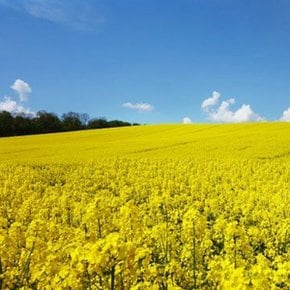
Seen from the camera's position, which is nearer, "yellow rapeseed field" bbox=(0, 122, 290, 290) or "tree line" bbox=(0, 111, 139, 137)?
"yellow rapeseed field" bbox=(0, 122, 290, 290)

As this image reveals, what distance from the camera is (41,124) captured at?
7306 cm

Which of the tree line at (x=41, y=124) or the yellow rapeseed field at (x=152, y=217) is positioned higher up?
the tree line at (x=41, y=124)

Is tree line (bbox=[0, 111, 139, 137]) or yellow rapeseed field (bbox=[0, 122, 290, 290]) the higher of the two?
tree line (bbox=[0, 111, 139, 137])

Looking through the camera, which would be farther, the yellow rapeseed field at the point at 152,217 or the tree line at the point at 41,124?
the tree line at the point at 41,124

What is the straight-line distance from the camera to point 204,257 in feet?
23.4

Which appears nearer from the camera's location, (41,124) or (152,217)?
(152,217)

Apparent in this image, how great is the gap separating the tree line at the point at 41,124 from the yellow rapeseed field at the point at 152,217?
35503 mm

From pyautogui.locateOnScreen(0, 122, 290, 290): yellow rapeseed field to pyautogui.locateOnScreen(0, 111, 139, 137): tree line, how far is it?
3550cm

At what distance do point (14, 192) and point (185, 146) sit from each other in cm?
1763

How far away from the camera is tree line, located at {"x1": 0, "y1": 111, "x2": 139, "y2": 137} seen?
68.8 meters

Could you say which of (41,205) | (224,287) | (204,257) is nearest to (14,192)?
(41,205)

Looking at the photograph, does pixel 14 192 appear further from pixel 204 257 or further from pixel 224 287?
pixel 224 287

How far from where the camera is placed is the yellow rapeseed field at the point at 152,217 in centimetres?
436

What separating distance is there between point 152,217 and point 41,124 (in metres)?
64.6
